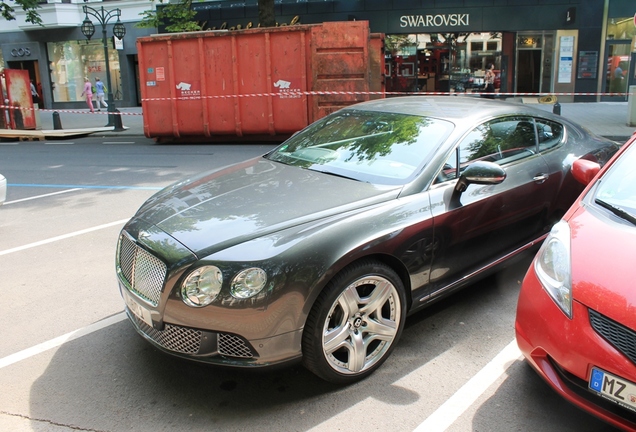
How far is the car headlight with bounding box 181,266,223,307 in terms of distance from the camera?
9.57ft

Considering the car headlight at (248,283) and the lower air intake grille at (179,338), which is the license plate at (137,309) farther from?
the car headlight at (248,283)

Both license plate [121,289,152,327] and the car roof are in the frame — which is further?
the car roof

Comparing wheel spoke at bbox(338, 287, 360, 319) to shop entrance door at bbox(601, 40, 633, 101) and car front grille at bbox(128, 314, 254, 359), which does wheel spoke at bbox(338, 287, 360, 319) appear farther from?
shop entrance door at bbox(601, 40, 633, 101)

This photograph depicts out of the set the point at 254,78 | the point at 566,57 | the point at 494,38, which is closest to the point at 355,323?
the point at 254,78

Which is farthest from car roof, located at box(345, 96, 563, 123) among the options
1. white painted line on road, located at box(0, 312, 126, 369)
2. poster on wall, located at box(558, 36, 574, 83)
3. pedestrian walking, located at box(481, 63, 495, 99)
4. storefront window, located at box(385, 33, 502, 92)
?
poster on wall, located at box(558, 36, 574, 83)

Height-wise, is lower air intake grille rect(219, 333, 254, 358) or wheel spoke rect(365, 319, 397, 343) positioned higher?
lower air intake grille rect(219, 333, 254, 358)

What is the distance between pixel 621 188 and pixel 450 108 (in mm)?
1573

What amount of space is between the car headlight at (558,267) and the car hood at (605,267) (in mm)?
38

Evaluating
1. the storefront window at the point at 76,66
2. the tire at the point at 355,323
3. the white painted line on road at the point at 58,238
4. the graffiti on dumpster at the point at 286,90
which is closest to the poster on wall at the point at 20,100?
the graffiti on dumpster at the point at 286,90

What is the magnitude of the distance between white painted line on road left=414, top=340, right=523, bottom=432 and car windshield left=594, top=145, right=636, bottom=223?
109 cm

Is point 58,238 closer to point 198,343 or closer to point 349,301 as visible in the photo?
point 198,343

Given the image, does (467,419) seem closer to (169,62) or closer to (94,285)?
(94,285)

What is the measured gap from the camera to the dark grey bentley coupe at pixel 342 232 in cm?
294

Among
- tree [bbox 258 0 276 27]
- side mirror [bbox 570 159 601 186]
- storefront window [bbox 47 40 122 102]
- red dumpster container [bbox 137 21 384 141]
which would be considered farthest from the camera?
storefront window [bbox 47 40 122 102]
